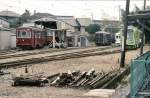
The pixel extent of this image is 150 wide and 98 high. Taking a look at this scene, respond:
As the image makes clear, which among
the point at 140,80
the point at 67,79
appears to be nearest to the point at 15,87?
the point at 67,79

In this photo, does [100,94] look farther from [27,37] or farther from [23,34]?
[23,34]

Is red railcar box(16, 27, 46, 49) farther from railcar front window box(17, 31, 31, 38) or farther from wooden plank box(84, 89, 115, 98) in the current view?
wooden plank box(84, 89, 115, 98)

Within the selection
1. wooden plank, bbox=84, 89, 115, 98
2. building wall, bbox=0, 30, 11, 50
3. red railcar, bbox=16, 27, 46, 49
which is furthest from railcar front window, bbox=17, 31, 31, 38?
wooden plank, bbox=84, 89, 115, 98

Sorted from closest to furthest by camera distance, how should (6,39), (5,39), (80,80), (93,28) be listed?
(80,80), (5,39), (6,39), (93,28)

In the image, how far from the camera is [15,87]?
54.3ft

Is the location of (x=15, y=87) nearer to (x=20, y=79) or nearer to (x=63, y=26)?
(x=20, y=79)

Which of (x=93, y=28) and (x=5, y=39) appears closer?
(x=5, y=39)

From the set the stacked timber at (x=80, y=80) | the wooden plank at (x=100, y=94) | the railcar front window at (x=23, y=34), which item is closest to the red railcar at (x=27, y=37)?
the railcar front window at (x=23, y=34)

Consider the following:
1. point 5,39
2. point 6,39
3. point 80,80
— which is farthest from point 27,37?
point 80,80

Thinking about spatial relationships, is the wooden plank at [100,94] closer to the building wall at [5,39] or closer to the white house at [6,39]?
the white house at [6,39]

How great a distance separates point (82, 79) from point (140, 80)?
7.29m

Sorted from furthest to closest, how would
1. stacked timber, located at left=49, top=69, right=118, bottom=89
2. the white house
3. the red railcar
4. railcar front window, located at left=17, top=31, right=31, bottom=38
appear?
1. railcar front window, located at left=17, top=31, right=31, bottom=38
2. the red railcar
3. the white house
4. stacked timber, located at left=49, top=69, right=118, bottom=89

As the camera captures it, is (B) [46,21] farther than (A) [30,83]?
Yes

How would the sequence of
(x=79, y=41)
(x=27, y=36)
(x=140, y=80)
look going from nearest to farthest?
(x=140, y=80) → (x=27, y=36) → (x=79, y=41)
